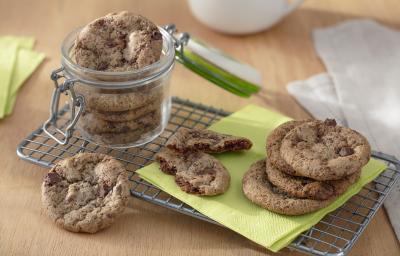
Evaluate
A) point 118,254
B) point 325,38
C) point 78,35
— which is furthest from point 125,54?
point 325,38

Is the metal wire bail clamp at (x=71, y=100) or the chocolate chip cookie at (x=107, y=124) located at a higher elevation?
the metal wire bail clamp at (x=71, y=100)

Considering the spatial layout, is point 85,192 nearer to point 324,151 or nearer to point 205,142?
point 205,142

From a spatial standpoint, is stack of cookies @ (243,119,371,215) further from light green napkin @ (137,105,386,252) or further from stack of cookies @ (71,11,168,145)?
stack of cookies @ (71,11,168,145)

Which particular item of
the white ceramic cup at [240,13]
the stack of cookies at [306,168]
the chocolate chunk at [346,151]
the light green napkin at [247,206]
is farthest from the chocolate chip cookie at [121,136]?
the white ceramic cup at [240,13]

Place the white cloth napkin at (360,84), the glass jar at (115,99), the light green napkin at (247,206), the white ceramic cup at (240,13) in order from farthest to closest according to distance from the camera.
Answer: the white ceramic cup at (240,13), the white cloth napkin at (360,84), the glass jar at (115,99), the light green napkin at (247,206)

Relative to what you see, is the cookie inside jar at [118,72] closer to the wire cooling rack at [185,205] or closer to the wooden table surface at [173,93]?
the wire cooling rack at [185,205]

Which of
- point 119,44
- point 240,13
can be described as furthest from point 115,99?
point 240,13
